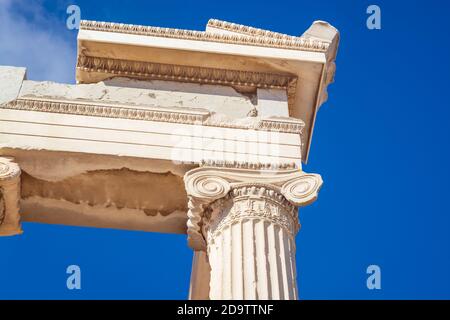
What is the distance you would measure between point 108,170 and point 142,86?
2175 millimetres

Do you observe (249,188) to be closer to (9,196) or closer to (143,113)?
(143,113)

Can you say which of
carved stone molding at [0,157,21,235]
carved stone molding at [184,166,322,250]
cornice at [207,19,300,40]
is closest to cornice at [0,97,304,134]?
carved stone molding at [184,166,322,250]

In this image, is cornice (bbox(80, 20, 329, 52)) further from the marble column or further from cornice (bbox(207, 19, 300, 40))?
the marble column

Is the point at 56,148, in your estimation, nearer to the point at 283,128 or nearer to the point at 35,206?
the point at 35,206

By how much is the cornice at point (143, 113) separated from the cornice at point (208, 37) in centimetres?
182

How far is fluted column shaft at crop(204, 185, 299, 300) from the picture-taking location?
453 inches

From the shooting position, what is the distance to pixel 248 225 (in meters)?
12.3

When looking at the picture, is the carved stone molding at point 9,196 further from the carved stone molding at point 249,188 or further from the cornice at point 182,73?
the cornice at point 182,73

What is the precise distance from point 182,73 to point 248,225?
402 cm

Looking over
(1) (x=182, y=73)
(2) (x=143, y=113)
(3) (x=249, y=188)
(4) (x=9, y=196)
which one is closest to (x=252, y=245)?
(3) (x=249, y=188)

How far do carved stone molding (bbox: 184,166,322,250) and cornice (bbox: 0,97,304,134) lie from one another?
105cm

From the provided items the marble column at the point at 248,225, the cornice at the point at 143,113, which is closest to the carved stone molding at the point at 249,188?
the marble column at the point at 248,225

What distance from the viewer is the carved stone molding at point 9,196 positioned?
1284 cm

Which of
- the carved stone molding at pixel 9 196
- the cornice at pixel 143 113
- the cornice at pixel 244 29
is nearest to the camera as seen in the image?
the carved stone molding at pixel 9 196
